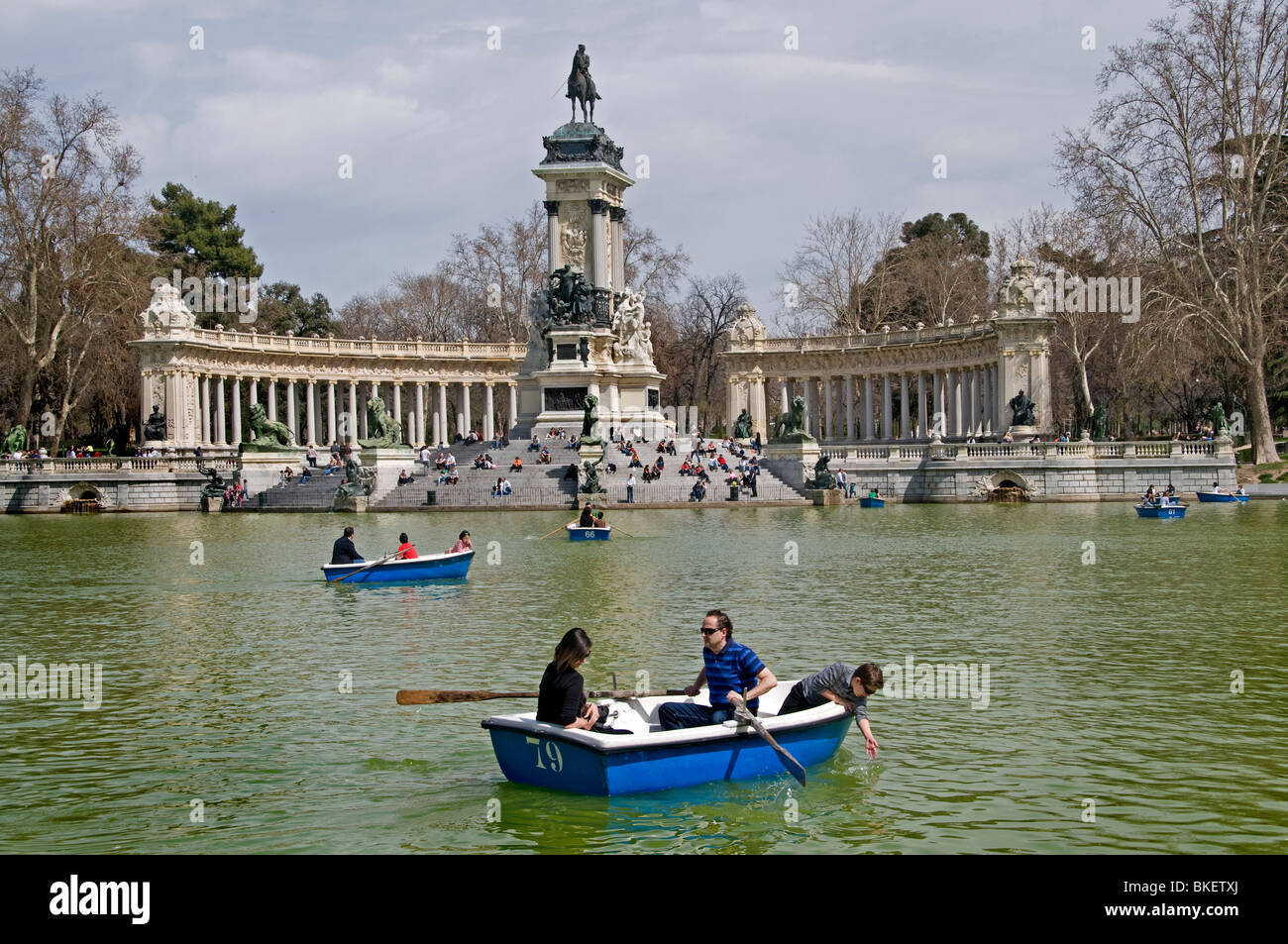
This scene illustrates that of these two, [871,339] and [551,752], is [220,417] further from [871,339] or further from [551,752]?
[551,752]

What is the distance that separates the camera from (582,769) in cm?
1086

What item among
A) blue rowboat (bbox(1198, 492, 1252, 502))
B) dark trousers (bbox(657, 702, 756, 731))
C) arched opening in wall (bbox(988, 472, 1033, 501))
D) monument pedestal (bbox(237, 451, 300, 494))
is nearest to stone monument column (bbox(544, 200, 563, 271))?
monument pedestal (bbox(237, 451, 300, 494))

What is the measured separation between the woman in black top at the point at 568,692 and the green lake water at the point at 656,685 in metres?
0.63

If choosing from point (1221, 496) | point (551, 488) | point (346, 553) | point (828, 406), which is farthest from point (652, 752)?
point (828, 406)

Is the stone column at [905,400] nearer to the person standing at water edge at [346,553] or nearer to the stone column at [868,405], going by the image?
the stone column at [868,405]

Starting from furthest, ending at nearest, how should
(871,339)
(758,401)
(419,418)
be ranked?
(419,418) < (758,401) < (871,339)

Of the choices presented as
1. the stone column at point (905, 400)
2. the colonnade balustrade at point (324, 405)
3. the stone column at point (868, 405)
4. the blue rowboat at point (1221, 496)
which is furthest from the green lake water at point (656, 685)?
the stone column at point (868, 405)

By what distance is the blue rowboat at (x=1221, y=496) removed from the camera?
4769 centimetres

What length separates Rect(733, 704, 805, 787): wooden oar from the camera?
10.9 meters

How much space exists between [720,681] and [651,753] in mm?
1129

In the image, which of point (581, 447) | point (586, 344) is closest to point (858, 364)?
point (586, 344)

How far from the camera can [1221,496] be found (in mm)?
48031

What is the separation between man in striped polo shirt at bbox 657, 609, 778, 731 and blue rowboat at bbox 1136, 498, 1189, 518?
1275 inches

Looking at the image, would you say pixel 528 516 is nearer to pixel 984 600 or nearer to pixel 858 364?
pixel 984 600
